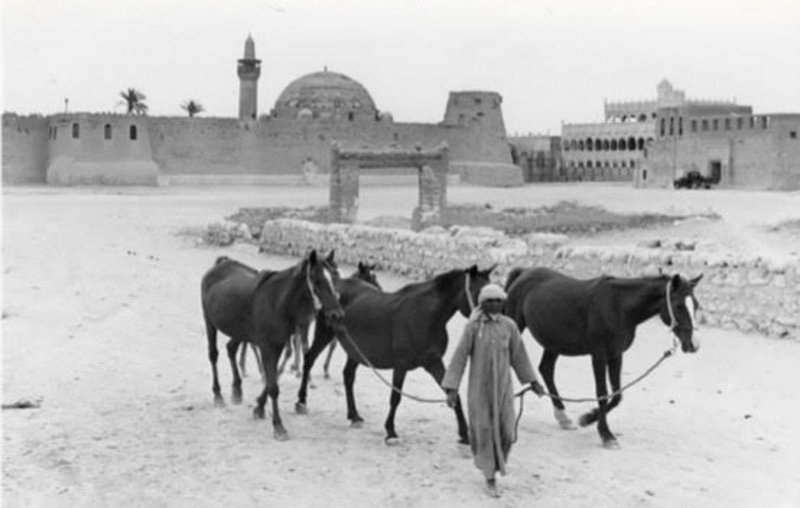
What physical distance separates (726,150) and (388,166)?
30855mm

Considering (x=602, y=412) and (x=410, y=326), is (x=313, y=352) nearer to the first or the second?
(x=410, y=326)

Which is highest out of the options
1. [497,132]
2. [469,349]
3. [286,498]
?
[497,132]

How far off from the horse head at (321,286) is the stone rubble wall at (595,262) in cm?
400

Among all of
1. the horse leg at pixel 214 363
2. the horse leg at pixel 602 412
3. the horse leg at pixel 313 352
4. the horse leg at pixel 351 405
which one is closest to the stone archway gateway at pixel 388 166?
the horse leg at pixel 214 363

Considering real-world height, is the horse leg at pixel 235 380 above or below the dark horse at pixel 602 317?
below

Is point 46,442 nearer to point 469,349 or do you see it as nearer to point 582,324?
point 469,349

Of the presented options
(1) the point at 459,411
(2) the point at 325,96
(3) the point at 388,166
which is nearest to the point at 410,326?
(1) the point at 459,411

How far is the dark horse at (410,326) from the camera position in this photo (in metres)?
7.21

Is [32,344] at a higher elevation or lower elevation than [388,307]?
lower

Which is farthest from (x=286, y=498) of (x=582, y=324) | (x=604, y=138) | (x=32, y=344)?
(x=604, y=138)

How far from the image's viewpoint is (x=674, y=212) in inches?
1320

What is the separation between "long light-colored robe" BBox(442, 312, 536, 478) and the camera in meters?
6.26

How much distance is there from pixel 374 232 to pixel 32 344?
8555mm

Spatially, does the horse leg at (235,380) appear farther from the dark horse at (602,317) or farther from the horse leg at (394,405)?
the dark horse at (602,317)
